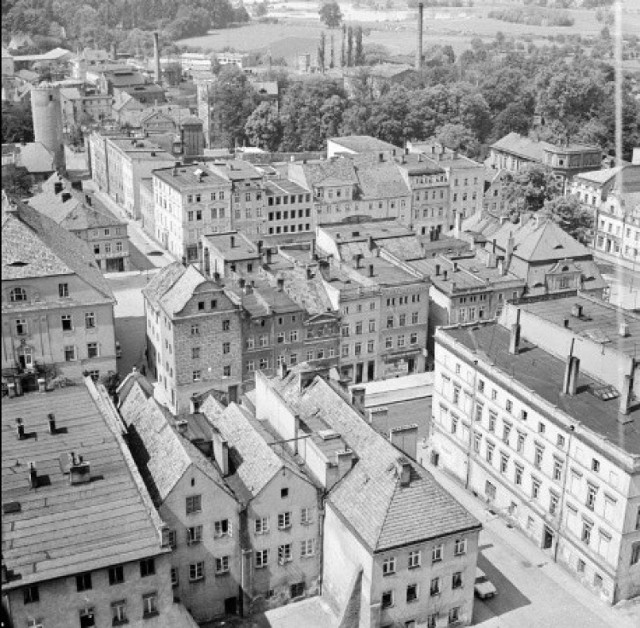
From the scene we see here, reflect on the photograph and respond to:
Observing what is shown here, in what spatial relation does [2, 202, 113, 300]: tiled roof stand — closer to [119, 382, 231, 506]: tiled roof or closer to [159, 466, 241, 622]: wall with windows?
[119, 382, 231, 506]: tiled roof

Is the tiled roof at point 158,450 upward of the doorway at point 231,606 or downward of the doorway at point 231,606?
upward

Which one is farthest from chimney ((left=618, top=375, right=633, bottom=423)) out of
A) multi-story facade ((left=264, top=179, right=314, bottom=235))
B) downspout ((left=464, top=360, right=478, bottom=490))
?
multi-story facade ((left=264, top=179, right=314, bottom=235))

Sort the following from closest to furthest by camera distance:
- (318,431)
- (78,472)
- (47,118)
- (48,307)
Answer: (78,472)
(318,431)
(48,307)
(47,118)

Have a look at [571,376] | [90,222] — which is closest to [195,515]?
[571,376]

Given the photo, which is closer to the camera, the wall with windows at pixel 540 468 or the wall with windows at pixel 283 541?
the wall with windows at pixel 283 541

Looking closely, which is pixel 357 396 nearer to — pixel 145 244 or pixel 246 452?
pixel 246 452

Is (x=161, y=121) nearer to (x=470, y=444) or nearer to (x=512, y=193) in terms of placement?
(x=512, y=193)

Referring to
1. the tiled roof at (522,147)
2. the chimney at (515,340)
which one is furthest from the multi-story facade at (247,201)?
the chimney at (515,340)

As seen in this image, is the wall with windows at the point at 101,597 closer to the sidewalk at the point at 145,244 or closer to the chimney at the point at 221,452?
the chimney at the point at 221,452
